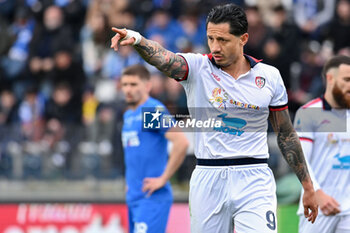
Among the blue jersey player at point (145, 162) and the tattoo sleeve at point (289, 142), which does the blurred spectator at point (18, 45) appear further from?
the tattoo sleeve at point (289, 142)

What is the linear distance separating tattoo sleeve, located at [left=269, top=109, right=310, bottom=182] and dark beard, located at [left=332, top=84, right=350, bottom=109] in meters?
1.23

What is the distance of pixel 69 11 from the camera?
1548cm

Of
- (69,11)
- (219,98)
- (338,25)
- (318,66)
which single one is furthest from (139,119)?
(69,11)

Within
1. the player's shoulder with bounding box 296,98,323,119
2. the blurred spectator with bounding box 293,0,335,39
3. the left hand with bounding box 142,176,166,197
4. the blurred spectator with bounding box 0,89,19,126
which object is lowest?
the left hand with bounding box 142,176,166,197

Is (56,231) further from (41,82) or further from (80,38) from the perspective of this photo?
(80,38)

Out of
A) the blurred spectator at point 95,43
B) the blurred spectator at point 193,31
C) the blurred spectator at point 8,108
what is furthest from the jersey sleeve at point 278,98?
the blurred spectator at point 95,43

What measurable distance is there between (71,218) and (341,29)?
21.1 feet

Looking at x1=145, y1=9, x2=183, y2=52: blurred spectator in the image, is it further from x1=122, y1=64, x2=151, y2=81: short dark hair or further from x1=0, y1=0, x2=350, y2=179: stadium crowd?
x1=122, y1=64, x2=151, y2=81: short dark hair

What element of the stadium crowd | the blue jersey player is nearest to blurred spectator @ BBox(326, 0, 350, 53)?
the stadium crowd

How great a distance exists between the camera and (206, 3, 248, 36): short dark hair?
5.82 meters

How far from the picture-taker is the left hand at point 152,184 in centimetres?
835

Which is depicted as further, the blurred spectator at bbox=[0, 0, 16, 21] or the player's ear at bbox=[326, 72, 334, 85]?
the blurred spectator at bbox=[0, 0, 16, 21]

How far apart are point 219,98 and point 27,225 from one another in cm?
704

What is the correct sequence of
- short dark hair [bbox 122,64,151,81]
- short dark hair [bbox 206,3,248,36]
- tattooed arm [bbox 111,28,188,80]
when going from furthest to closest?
short dark hair [bbox 122,64,151,81] < short dark hair [bbox 206,3,248,36] < tattooed arm [bbox 111,28,188,80]
